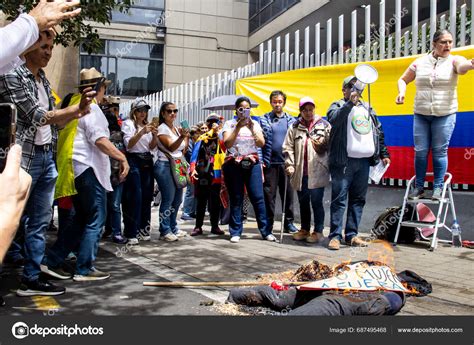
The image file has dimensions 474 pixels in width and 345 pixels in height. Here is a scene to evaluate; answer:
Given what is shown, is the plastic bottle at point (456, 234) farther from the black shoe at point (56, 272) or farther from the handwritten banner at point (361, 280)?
the black shoe at point (56, 272)

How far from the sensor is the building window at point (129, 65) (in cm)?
2050

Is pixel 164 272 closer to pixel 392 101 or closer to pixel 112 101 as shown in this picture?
pixel 112 101

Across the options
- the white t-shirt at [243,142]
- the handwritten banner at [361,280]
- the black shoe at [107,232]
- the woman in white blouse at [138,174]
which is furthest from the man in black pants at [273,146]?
the handwritten banner at [361,280]

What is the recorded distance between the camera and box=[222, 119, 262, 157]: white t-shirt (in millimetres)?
6512

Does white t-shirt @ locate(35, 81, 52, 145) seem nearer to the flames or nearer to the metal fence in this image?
the flames

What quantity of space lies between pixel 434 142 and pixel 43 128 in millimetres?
4493

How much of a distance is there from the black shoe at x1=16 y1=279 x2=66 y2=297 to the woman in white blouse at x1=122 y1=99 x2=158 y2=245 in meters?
2.39

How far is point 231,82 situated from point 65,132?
6.21 meters

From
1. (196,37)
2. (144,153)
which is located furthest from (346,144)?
(196,37)

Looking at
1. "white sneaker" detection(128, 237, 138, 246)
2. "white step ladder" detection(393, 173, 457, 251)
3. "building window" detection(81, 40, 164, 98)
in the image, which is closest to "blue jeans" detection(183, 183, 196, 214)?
"white sneaker" detection(128, 237, 138, 246)

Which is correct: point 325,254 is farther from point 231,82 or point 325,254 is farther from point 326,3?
point 326,3

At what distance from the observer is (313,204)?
640 centimetres

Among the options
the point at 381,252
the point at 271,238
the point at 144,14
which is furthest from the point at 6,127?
the point at 144,14

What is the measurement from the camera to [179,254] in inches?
222
